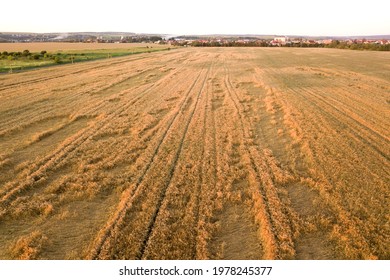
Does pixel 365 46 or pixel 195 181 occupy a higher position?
pixel 365 46

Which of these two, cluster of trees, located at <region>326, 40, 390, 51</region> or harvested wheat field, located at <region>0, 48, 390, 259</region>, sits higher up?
cluster of trees, located at <region>326, 40, 390, 51</region>

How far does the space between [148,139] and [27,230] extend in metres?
4.97

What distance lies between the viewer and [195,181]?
6762 mm

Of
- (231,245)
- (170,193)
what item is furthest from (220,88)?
(231,245)

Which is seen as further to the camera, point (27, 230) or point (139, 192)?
point (139, 192)

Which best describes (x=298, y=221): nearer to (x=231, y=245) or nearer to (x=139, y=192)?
(x=231, y=245)

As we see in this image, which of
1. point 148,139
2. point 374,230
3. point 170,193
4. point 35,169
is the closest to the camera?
point 374,230

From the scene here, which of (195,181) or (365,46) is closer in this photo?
(195,181)

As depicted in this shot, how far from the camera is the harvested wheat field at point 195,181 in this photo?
4.86 metres

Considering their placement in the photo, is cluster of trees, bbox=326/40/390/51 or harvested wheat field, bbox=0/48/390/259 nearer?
harvested wheat field, bbox=0/48/390/259

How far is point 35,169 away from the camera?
7.43 meters

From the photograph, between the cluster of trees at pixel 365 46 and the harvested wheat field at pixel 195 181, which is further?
the cluster of trees at pixel 365 46

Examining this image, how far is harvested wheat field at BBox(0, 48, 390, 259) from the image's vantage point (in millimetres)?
4855

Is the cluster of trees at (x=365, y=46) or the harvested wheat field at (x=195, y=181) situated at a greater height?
the cluster of trees at (x=365, y=46)
